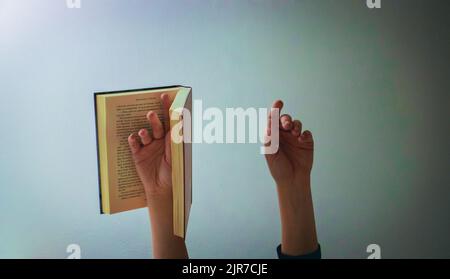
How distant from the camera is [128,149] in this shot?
1681 mm

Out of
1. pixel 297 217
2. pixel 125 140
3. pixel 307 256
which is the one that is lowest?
pixel 307 256

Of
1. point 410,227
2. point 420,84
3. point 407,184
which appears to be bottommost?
point 410,227

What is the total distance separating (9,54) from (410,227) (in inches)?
Answer: 48.7

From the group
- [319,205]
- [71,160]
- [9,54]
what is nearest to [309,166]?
[319,205]

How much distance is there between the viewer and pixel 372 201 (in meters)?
1.80

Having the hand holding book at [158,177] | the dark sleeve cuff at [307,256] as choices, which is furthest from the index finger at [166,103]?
the dark sleeve cuff at [307,256]

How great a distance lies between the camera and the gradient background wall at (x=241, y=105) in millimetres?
1702

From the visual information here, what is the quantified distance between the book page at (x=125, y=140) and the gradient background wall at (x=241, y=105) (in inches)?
2.3

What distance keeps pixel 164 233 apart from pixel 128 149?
0.26 meters

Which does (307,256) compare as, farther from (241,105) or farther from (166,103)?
(166,103)

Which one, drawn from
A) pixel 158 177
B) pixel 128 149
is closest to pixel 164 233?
pixel 158 177

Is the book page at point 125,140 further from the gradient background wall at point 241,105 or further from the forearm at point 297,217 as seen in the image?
the forearm at point 297,217
